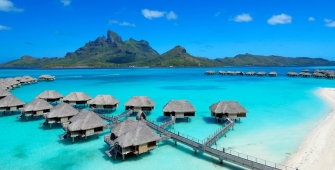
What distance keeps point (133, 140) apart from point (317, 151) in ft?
40.7

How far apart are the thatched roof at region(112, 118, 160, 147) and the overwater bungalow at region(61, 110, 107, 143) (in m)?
2.85

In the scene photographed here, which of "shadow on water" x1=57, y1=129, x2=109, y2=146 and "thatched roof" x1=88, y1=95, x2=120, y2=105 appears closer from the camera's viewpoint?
"shadow on water" x1=57, y1=129, x2=109, y2=146

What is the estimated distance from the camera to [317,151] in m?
15.1

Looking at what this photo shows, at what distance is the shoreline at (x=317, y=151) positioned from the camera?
1334 centimetres

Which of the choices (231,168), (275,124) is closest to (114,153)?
(231,168)

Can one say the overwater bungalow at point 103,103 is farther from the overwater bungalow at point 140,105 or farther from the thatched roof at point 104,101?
the overwater bungalow at point 140,105

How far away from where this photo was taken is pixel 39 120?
76.8ft

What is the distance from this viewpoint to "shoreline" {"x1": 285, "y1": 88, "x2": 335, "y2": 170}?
1334 centimetres

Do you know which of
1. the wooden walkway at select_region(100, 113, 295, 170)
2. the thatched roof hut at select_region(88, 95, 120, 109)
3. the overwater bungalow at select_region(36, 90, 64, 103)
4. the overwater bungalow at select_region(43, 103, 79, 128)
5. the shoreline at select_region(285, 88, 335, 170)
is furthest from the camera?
the overwater bungalow at select_region(36, 90, 64, 103)

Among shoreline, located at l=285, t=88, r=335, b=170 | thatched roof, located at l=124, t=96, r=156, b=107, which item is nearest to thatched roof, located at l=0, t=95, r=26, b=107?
thatched roof, located at l=124, t=96, r=156, b=107

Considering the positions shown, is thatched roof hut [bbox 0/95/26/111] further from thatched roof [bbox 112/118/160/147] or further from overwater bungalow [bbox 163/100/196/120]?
overwater bungalow [bbox 163/100/196/120]

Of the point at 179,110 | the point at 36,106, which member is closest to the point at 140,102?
the point at 179,110

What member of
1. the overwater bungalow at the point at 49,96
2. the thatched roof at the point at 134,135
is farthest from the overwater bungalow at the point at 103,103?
the thatched roof at the point at 134,135

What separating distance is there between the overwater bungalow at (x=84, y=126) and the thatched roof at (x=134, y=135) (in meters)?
2.85
